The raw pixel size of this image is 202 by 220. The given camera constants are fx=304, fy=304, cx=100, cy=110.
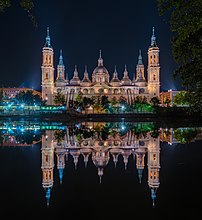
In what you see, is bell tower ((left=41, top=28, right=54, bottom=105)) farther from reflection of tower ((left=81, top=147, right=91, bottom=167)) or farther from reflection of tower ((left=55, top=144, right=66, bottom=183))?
reflection of tower ((left=81, top=147, right=91, bottom=167))

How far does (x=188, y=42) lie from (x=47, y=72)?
84224 mm

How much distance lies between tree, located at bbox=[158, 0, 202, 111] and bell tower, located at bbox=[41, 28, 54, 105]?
83289mm

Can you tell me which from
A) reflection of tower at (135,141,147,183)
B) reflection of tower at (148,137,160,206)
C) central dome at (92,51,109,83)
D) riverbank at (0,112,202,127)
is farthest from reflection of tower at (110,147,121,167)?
central dome at (92,51,109,83)

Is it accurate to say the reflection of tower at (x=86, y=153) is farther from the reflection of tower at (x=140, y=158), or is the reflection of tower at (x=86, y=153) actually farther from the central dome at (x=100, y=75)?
the central dome at (x=100, y=75)

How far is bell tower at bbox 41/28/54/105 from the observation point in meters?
89.4

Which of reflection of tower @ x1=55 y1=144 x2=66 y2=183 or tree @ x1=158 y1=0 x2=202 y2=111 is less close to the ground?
tree @ x1=158 y1=0 x2=202 y2=111

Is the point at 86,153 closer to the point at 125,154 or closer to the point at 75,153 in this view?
the point at 75,153

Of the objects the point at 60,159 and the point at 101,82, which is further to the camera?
the point at 101,82

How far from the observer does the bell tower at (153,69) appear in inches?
3546

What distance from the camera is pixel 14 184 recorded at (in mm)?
7895

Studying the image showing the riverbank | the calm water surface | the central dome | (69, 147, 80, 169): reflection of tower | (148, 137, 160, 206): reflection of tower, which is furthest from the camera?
the central dome

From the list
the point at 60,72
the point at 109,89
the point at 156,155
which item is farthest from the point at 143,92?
the point at 156,155

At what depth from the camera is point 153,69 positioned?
9031 centimetres

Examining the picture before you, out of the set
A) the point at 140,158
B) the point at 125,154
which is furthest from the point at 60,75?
the point at 140,158
